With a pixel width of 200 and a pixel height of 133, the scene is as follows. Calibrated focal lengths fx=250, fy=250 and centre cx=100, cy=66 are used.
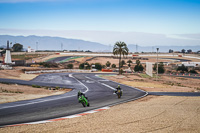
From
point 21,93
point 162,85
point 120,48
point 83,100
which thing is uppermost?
point 120,48

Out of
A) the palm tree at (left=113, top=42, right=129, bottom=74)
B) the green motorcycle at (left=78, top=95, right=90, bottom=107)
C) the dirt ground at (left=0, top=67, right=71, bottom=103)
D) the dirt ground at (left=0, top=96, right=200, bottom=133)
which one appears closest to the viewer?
the dirt ground at (left=0, top=96, right=200, bottom=133)

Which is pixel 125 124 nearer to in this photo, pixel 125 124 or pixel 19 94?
pixel 125 124

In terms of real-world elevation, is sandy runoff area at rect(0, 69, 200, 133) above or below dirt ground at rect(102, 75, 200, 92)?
above

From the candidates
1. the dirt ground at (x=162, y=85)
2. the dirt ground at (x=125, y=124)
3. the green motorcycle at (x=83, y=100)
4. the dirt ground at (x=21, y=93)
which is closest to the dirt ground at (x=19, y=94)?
the dirt ground at (x=21, y=93)

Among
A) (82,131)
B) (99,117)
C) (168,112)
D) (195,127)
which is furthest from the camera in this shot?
(168,112)

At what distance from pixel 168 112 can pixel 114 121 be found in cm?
460

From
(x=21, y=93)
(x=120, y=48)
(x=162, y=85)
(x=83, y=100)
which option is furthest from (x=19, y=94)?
(x=120, y=48)

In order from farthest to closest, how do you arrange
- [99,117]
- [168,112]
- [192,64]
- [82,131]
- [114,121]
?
[192,64] → [168,112] → [99,117] → [114,121] → [82,131]

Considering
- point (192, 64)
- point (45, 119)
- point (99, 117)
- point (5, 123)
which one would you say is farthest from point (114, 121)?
point (192, 64)

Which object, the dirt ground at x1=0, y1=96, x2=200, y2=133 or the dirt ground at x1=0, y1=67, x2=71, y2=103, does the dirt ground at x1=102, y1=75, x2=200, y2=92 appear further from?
the dirt ground at x1=0, y1=96, x2=200, y2=133

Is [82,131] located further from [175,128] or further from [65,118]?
[175,128]

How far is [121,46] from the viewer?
66.3 meters

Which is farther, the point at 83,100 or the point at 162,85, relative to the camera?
the point at 162,85

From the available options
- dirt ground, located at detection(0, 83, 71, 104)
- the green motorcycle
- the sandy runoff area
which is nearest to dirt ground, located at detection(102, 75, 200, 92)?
dirt ground, located at detection(0, 83, 71, 104)
